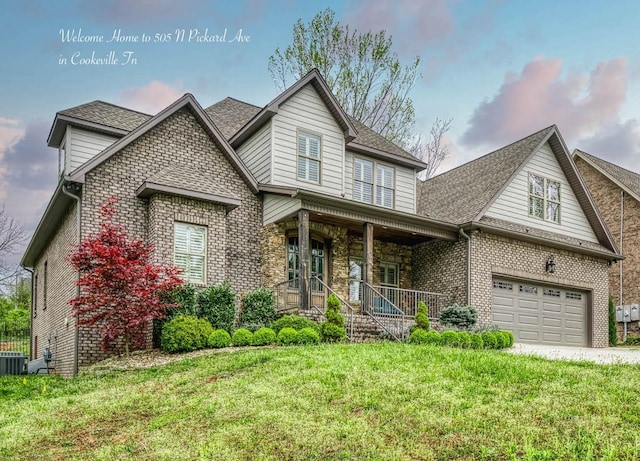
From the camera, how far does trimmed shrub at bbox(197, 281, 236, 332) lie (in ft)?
47.1

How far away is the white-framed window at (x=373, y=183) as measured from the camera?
1980 cm

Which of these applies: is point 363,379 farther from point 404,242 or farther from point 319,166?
point 404,242

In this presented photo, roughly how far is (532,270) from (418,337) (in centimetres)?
734

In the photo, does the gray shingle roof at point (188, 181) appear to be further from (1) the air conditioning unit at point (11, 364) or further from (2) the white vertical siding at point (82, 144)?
(1) the air conditioning unit at point (11, 364)

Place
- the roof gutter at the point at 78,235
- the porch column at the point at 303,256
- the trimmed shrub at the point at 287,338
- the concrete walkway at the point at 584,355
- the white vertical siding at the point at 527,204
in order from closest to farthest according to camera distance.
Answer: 1. the concrete walkway at the point at 584,355
2. the trimmed shrub at the point at 287,338
3. the roof gutter at the point at 78,235
4. the porch column at the point at 303,256
5. the white vertical siding at the point at 527,204

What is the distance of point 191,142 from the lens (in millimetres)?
16297

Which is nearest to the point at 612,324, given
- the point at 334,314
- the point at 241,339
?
the point at 334,314

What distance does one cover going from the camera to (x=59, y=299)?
16406mm

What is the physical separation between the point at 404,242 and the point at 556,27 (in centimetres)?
902

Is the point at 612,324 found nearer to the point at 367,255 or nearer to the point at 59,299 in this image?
the point at 367,255

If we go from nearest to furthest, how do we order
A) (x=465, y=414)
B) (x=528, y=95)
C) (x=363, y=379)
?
(x=465, y=414) → (x=363, y=379) → (x=528, y=95)

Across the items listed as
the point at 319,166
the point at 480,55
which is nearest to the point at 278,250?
the point at 319,166

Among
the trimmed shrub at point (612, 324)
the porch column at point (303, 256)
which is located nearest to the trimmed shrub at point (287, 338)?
the porch column at point (303, 256)

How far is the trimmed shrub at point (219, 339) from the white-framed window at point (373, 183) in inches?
291
